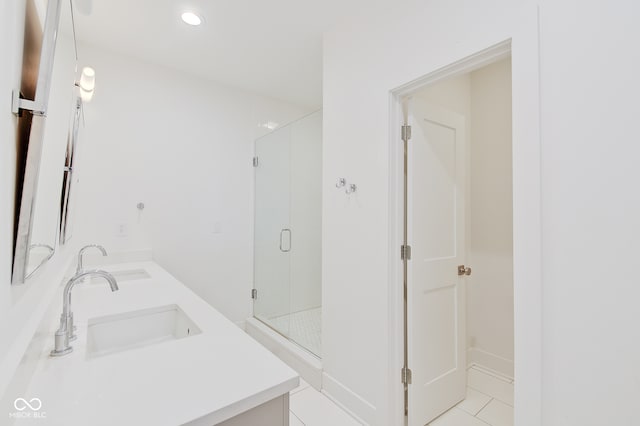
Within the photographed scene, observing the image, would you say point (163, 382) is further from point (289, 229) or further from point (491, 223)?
point (491, 223)

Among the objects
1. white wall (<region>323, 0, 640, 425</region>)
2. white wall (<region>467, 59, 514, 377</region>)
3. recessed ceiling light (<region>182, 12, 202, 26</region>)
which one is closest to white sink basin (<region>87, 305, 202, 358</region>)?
white wall (<region>323, 0, 640, 425</region>)

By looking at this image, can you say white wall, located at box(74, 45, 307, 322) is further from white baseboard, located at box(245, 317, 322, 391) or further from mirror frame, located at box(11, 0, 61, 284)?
mirror frame, located at box(11, 0, 61, 284)

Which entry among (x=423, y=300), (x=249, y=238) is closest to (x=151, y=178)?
(x=249, y=238)

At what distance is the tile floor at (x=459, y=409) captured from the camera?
176cm

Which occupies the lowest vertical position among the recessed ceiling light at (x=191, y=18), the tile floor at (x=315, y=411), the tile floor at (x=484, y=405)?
the tile floor at (x=315, y=411)

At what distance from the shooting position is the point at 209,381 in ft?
2.63

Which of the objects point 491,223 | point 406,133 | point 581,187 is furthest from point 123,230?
point 491,223

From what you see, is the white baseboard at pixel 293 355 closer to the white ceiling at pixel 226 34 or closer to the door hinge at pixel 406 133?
the door hinge at pixel 406 133

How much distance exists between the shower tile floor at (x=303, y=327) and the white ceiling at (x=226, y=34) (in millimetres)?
2438

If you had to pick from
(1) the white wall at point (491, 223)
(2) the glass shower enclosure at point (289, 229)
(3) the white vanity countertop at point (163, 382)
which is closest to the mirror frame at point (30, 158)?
(3) the white vanity countertop at point (163, 382)

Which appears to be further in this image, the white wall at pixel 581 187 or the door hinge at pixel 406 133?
the door hinge at pixel 406 133

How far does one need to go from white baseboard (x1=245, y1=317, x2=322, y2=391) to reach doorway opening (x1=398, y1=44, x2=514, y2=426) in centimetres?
69

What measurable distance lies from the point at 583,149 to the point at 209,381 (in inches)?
55.7

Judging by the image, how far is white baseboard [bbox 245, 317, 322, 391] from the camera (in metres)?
2.10
